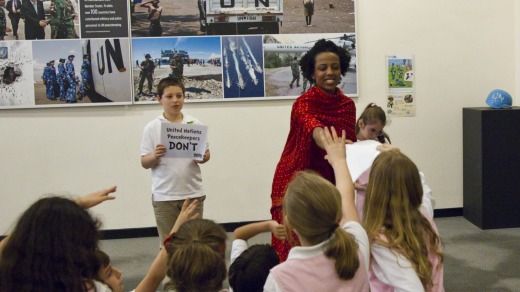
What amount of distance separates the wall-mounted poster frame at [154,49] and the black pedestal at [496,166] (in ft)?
5.27

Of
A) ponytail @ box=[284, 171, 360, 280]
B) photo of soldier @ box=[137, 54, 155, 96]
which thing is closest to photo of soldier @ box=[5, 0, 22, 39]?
photo of soldier @ box=[137, 54, 155, 96]

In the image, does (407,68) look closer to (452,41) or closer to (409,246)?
(452,41)

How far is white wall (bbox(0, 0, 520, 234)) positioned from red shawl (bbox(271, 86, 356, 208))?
297 cm

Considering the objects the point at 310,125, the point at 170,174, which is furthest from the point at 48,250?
the point at 170,174

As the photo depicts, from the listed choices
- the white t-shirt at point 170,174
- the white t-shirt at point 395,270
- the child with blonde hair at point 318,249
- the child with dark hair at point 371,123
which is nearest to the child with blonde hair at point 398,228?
the white t-shirt at point 395,270

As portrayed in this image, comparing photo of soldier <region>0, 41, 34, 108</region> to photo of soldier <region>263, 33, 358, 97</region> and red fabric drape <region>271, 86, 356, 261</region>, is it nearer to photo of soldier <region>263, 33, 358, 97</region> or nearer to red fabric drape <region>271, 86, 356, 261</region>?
photo of soldier <region>263, 33, 358, 97</region>

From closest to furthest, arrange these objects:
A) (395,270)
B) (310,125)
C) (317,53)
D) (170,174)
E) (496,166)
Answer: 1. (395,270)
2. (310,125)
3. (317,53)
4. (170,174)
5. (496,166)

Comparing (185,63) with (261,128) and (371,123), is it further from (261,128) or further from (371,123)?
(371,123)

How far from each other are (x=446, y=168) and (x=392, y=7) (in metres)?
1.59

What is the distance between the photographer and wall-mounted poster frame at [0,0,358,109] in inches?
230

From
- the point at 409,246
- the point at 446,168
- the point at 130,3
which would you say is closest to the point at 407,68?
the point at 446,168

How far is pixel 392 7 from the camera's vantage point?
6184mm

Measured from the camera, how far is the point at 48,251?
1.71 meters

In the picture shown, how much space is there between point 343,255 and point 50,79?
454 cm
